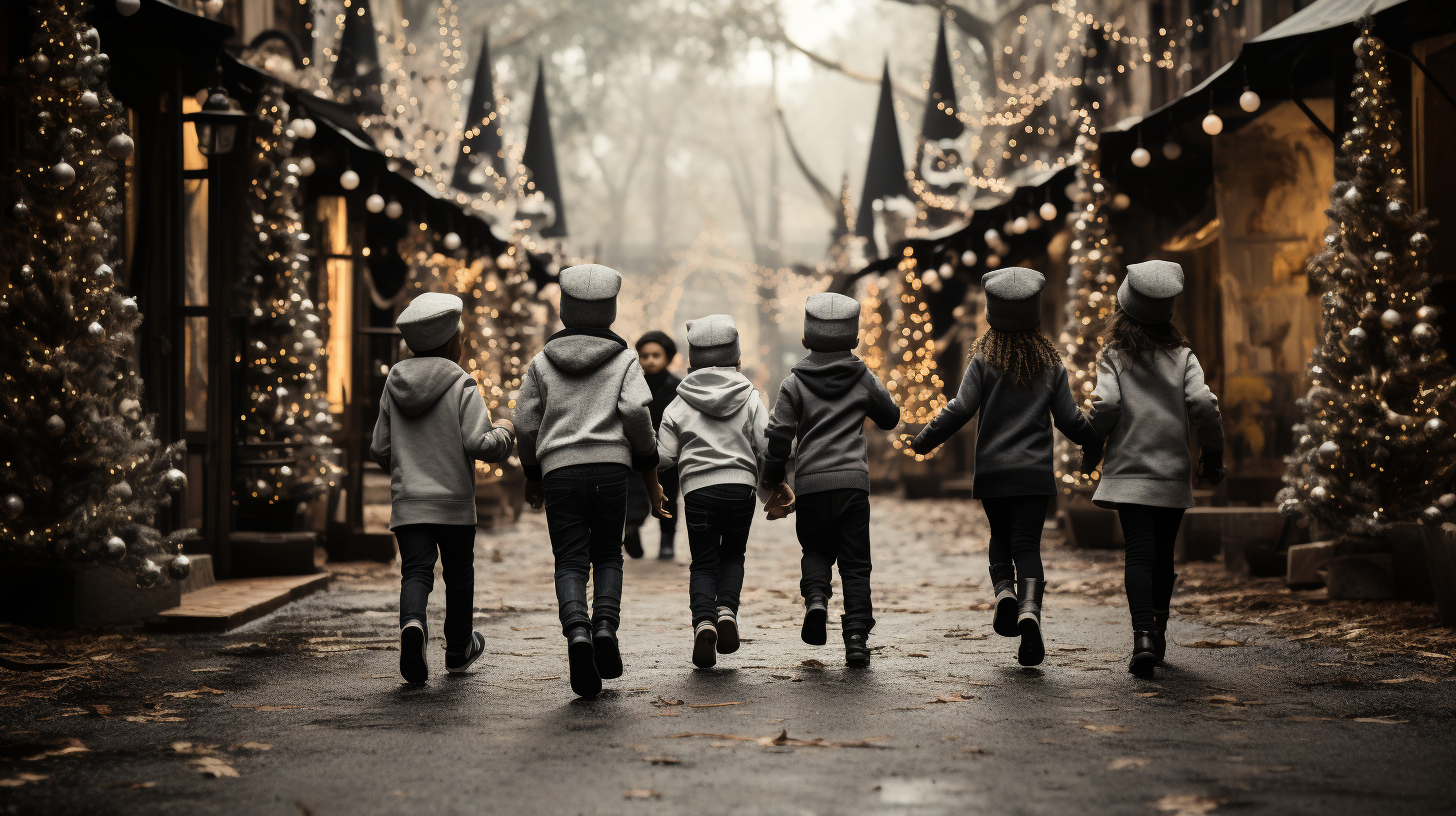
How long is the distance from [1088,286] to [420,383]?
28.5 ft

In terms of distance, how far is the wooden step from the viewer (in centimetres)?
823

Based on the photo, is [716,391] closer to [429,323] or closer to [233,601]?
[429,323]

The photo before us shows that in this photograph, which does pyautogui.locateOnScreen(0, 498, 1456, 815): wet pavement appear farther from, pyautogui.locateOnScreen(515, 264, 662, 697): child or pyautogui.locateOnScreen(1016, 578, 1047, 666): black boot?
pyautogui.locateOnScreen(515, 264, 662, 697): child

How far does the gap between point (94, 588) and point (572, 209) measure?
139 ft

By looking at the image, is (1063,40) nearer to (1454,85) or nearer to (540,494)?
(1454,85)

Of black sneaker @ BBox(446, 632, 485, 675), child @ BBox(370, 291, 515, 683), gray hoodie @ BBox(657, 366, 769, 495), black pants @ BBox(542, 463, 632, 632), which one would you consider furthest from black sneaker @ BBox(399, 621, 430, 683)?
gray hoodie @ BBox(657, 366, 769, 495)

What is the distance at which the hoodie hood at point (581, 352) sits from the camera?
6527 millimetres

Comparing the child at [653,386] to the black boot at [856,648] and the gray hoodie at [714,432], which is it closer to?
the gray hoodie at [714,432]

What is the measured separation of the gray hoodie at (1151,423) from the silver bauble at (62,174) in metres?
5.36

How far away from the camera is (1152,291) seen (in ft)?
22.4

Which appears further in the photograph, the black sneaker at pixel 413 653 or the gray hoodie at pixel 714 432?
the gray hoodie at pixel 714 432

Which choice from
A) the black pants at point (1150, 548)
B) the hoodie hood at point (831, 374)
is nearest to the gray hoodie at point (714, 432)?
the hoodie hood at point (831, 374)

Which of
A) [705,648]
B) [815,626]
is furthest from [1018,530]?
[705,648]

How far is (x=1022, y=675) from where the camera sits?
646 cm
